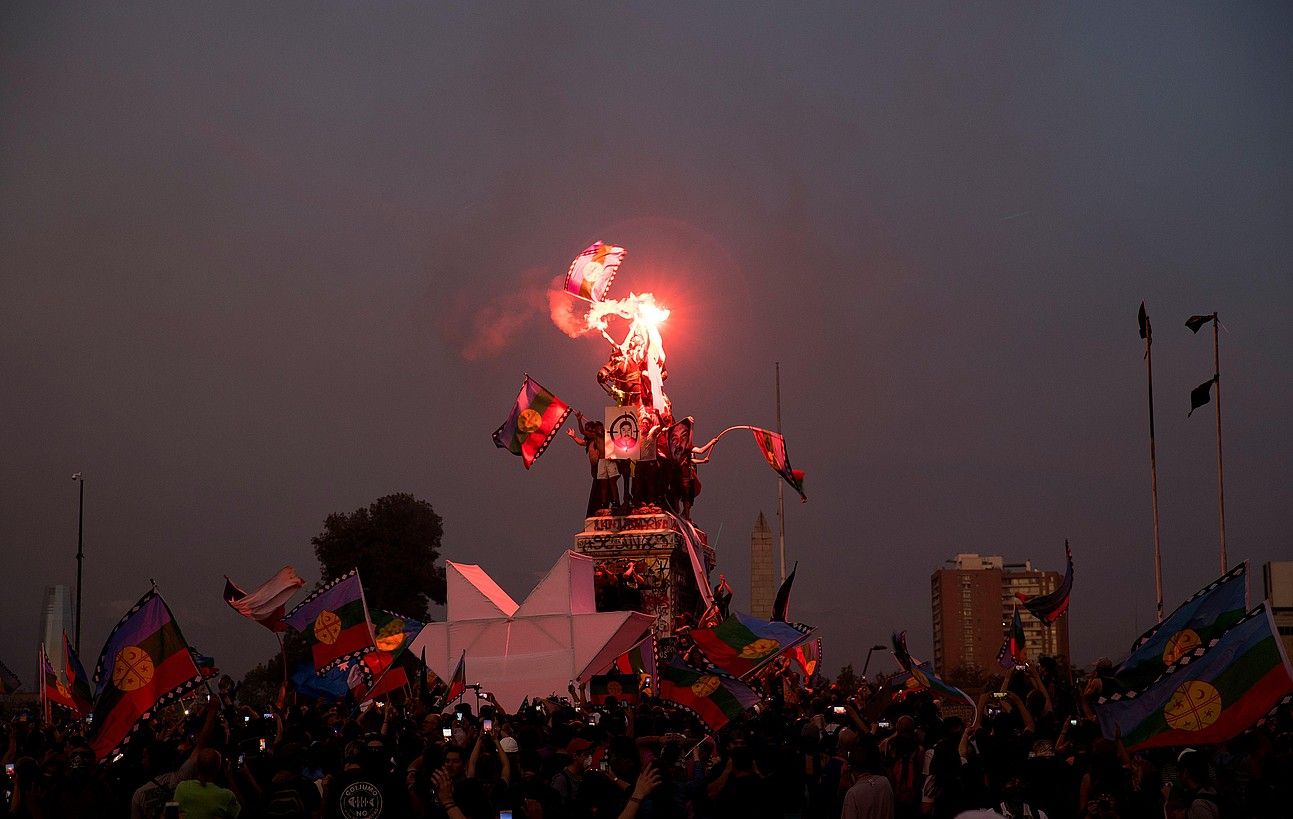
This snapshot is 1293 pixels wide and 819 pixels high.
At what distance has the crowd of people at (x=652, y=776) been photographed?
1264 centimetres

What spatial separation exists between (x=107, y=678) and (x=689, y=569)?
30.4m

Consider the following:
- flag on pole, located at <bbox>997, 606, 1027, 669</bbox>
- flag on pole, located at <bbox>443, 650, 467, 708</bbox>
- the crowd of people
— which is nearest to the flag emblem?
flag on pole, located at <bbox>443, 650, 467, 708</bbox>

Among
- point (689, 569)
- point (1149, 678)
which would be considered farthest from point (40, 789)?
point (689, 569)

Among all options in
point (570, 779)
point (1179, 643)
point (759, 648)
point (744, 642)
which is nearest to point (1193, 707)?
point (1179, 643)

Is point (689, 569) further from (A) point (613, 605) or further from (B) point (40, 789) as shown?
(B) point (40, 789)

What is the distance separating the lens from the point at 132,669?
19.7 meters

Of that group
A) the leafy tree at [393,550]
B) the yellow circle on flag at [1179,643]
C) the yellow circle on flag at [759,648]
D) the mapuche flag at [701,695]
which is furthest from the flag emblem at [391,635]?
the leafy tree at [393,550]

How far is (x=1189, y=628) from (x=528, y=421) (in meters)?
32.9

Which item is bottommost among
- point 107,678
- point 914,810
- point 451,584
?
point 914,810

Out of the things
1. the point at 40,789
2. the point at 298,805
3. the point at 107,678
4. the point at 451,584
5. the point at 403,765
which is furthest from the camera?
the point at 451,584

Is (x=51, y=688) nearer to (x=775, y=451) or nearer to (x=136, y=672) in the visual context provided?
(x=136, y=672)

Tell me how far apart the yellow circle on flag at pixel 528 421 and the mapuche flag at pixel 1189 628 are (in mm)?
32179

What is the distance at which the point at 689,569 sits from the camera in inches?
1927

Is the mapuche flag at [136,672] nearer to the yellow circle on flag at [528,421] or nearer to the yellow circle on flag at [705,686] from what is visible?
the yellow circle on flag at [705,686]
